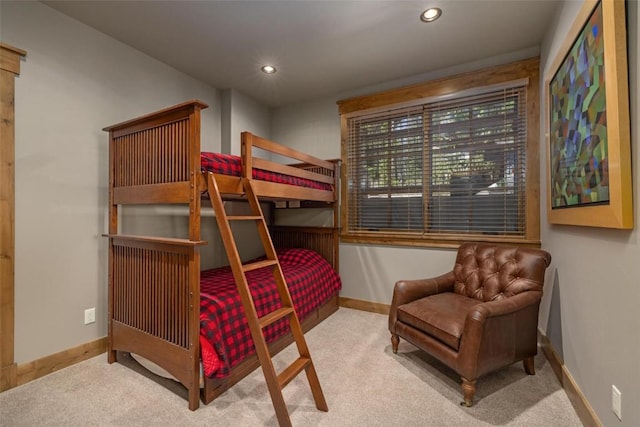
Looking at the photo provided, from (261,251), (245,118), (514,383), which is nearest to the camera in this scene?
(514,383)

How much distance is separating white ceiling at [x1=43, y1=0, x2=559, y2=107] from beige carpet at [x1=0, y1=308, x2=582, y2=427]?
2.67 m

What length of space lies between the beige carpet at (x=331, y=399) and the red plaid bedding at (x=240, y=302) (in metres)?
0.27

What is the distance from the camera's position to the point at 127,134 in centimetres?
223

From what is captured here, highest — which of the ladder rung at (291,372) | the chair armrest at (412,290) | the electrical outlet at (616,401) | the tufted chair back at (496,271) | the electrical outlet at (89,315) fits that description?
the tufted chair back at (496,271)

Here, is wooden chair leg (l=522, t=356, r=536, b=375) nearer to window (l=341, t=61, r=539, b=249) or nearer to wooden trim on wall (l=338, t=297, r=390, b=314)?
window (l=341, t=61, r=539, b=249)

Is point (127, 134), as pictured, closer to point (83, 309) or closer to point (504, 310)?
point (83, 309)

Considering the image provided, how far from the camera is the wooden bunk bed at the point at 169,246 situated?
179cm

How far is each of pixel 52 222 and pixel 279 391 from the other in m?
2.06

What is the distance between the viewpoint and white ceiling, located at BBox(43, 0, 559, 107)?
215 centimetres

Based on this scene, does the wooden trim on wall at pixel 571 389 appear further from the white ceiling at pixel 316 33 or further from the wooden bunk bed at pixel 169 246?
the white ceiling at pixel 316 33

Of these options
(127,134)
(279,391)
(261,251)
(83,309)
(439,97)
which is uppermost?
(439,97)

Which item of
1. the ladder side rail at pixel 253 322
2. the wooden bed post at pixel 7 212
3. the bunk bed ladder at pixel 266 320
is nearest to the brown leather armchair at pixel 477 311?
the bunk bed ladder at pixel 266 320

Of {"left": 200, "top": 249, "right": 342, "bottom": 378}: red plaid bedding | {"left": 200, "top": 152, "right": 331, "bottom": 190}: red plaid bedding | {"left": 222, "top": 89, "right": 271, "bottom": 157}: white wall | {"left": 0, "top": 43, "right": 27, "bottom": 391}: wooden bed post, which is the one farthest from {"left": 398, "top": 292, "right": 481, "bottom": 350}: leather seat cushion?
{"left": 0, "top": 43, "right": 27, "bottom": 391}: wooden bed post

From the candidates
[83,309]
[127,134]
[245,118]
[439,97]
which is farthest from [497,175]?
[83,309]
